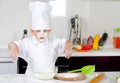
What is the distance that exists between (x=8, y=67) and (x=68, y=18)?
0.91m

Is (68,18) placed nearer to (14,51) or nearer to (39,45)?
(39,45)

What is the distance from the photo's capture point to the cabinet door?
2.47 meters

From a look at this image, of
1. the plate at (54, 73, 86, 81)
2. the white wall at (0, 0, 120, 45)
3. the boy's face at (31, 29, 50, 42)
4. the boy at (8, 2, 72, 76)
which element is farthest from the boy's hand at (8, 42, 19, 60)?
the white wall at (0, 0, 120, 45)

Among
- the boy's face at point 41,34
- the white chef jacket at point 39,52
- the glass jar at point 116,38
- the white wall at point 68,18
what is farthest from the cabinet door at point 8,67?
the glass jar at point 116,38

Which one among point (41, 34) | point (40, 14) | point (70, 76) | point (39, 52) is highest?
point (40, 14)

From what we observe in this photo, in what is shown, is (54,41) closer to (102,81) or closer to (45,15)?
(45,15)

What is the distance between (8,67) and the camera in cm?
247

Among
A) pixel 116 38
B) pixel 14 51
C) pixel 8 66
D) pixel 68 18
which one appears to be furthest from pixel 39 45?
pixel 116 38

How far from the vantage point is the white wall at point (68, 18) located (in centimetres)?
285

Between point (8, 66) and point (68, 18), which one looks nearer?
point (8, 66)

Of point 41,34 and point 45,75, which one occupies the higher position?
point 41,34

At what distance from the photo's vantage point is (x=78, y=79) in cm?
142

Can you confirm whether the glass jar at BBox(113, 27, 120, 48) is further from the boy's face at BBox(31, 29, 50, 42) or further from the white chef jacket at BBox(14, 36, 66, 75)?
the boy's face at BBox(31, 29, 50, 42)

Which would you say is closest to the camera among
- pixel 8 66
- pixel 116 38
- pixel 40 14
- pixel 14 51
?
pixel 14 51
